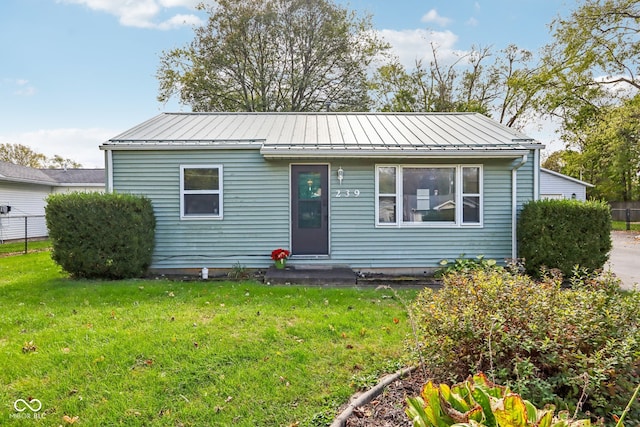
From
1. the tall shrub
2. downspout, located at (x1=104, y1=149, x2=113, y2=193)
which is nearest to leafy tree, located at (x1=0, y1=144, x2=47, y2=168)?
downspout, located at (x1=104, y1=149, x2=113, y2=193)

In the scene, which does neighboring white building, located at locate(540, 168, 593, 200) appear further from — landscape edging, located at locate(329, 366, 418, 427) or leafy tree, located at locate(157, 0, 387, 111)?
landscape edging, located at locate(329, 366, 418, 427)

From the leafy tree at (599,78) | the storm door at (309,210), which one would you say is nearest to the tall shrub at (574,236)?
the storm door at (309,210)

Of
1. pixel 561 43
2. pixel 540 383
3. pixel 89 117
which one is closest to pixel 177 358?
pixel 540 383

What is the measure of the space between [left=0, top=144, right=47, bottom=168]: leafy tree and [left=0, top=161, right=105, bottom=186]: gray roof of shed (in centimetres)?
2364

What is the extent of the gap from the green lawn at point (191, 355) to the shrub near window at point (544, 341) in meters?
0.82

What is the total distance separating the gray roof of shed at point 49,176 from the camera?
14984 mm

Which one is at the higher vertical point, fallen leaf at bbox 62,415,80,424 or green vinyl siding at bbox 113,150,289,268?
green vinyl siding at bbox 113,150,289,268

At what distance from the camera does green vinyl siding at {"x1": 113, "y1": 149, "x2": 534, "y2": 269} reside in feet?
24.5

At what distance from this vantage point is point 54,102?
14875 millimetres

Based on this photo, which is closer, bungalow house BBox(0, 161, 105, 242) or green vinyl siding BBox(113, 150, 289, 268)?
green vinyl siding BBox(113, 150, 289, 268)

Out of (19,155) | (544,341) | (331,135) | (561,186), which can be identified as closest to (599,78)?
(561,186)

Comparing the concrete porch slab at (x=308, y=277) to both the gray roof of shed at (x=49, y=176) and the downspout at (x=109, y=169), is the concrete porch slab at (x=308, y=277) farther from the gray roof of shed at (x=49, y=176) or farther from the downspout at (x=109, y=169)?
the gray roof of shed at (x=49, y=176)

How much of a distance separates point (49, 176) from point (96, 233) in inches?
718

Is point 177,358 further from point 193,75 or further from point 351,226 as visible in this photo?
point 193,75
